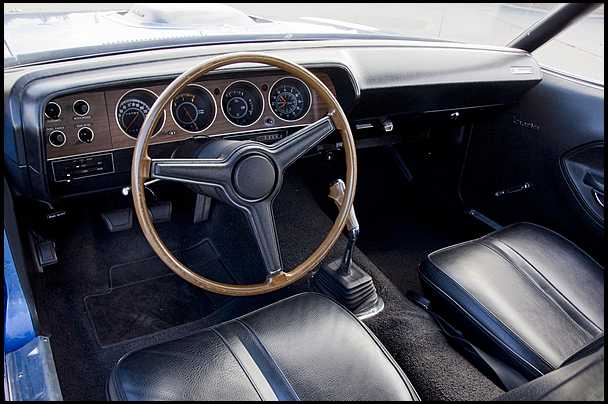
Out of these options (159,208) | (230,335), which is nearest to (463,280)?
(230,335)

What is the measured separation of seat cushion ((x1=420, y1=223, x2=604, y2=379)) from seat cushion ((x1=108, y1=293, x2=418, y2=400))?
335 mm

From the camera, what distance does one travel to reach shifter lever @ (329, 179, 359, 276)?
4.66ft

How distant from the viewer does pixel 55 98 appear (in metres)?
1.28

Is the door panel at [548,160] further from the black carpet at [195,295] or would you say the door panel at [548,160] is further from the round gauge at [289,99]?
the round gauge at [289,99]

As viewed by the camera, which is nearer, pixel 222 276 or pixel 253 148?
pixel 253 148

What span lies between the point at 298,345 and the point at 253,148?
1.48ft

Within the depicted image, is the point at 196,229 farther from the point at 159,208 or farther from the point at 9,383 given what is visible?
the point at 9,383

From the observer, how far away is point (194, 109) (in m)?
1.51

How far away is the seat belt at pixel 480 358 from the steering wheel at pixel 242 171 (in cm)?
48

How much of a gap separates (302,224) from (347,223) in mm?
698

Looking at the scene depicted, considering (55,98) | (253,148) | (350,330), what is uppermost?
(55,98)

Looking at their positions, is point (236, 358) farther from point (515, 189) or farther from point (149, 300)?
point (515, 189)

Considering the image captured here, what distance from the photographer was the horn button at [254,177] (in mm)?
1232

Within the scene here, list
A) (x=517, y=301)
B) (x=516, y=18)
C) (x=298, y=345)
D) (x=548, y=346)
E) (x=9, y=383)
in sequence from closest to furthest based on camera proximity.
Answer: (x=9, y=383) → (x=298, y=345) → (x=548, y=346) → (x=517, y=301) → (x=516, y=18)
